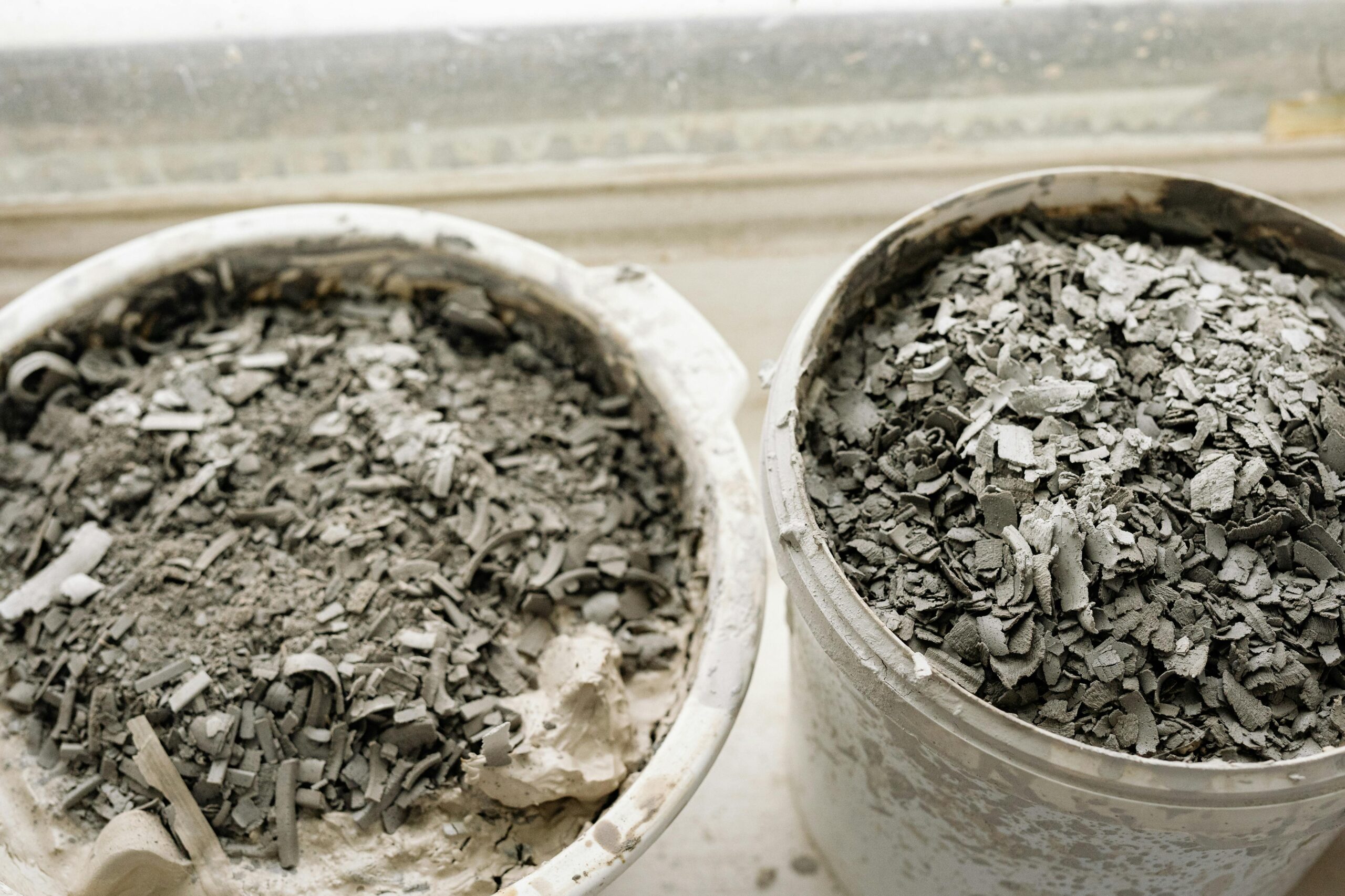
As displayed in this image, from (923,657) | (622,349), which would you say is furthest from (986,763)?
(622,349)

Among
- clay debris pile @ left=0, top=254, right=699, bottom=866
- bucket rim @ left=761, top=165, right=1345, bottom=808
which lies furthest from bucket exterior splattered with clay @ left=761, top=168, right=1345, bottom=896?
clay debris pile @ left=0, top=254, right=699, bottom=866

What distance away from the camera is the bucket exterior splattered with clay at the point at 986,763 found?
2.12ft

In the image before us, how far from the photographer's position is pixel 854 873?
986mm

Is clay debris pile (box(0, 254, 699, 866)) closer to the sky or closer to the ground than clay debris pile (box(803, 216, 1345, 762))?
closer to the ground

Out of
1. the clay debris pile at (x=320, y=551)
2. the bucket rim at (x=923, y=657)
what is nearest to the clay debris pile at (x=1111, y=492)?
the bucket rim at (x=923, y=657)

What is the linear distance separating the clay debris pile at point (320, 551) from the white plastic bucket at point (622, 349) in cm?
3

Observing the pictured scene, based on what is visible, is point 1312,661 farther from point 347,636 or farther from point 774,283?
point 774,283

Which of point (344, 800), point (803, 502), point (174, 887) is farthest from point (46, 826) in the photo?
point (803, 502)

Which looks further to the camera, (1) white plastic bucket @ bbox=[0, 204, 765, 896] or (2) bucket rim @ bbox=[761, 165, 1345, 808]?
(1) white plastic bucket @ bbox=[0, 204, 765, 896]

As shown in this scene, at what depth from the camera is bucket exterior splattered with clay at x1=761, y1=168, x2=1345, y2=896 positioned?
65 cm

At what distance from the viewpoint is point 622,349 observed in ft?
3.44

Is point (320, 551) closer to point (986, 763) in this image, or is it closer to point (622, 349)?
point (622, 349)

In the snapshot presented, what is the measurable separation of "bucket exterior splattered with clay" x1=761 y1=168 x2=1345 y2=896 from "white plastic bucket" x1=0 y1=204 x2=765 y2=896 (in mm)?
91

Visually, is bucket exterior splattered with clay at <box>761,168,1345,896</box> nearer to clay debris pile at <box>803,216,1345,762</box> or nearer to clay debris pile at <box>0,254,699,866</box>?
clay debris pile at <box>803,216,1345,762</box>
